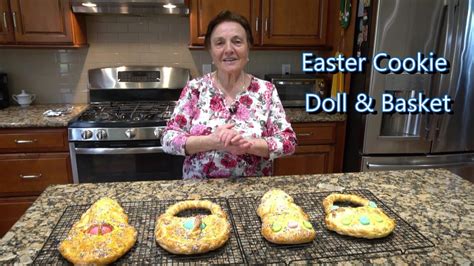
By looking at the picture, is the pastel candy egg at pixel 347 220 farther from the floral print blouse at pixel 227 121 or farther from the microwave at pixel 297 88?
the microwave at pixel 297 88

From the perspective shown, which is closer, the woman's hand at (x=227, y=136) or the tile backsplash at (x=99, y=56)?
the woman's hand at (x=227, y=136)

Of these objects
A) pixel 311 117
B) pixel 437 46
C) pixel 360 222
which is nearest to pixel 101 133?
pixel 311 117

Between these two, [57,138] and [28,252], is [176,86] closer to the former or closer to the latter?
[57,138]

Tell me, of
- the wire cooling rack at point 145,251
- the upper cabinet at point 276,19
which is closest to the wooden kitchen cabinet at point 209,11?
the upper cabinet at point 276,19

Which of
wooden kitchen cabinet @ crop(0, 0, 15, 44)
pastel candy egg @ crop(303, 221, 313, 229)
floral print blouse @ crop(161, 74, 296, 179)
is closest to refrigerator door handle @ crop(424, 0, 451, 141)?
floral print blouse @ crop(161, 74, 296, 179)

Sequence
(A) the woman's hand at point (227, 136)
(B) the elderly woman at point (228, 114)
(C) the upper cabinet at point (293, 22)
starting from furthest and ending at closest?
(C) the upper cabinet at point (293, 22) → (B) the elderly woman at point (228, 114) → (A) the woman's hand at point (227, 136)

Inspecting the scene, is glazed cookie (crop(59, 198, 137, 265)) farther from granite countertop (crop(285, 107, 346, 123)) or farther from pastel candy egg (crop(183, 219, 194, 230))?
granite countertop (crop(285, 107, 346, 123))

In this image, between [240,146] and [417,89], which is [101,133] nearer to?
[240,146]

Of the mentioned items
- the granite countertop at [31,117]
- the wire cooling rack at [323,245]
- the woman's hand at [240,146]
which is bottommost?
the granite countertop at [31,117]

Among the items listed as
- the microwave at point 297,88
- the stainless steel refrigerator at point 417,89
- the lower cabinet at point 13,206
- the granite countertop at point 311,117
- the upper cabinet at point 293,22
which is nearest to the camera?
the stainless steel refrigerator at point 417,89

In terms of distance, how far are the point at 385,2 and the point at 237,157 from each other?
150cm

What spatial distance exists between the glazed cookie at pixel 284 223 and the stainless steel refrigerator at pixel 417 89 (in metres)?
1.61

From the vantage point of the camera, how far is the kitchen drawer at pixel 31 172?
225cm

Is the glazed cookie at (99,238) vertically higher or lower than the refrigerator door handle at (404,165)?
higher
